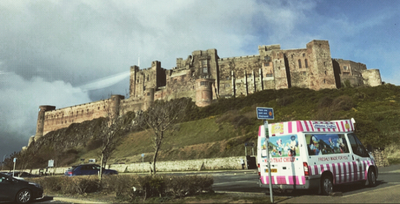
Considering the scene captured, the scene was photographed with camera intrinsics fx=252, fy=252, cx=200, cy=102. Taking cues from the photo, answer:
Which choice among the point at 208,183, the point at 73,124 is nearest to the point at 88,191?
the point at 208,183

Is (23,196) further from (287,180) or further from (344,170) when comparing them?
(344,170)

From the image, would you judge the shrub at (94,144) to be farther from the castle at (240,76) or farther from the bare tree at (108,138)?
the bare tree at (108,138)

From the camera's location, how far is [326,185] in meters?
9.04

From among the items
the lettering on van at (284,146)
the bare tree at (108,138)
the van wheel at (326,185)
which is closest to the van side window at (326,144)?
the lettering on van at (284,146)

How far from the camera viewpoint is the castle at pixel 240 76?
223 feet

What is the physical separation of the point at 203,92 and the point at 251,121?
28.0m

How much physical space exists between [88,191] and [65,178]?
5.72ft

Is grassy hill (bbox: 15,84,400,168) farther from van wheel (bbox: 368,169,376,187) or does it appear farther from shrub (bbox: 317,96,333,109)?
van wheel (bbox: 368,169,376,187)

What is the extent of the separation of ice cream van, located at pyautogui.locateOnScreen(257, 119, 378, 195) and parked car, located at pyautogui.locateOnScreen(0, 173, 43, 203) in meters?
10.00

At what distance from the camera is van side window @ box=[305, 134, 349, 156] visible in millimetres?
Answer: 9016

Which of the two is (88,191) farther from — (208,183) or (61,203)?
(208,183)

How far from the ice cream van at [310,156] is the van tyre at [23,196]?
33.1 ft

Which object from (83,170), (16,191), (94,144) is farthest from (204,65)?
(16,191)

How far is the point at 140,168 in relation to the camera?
123ft
